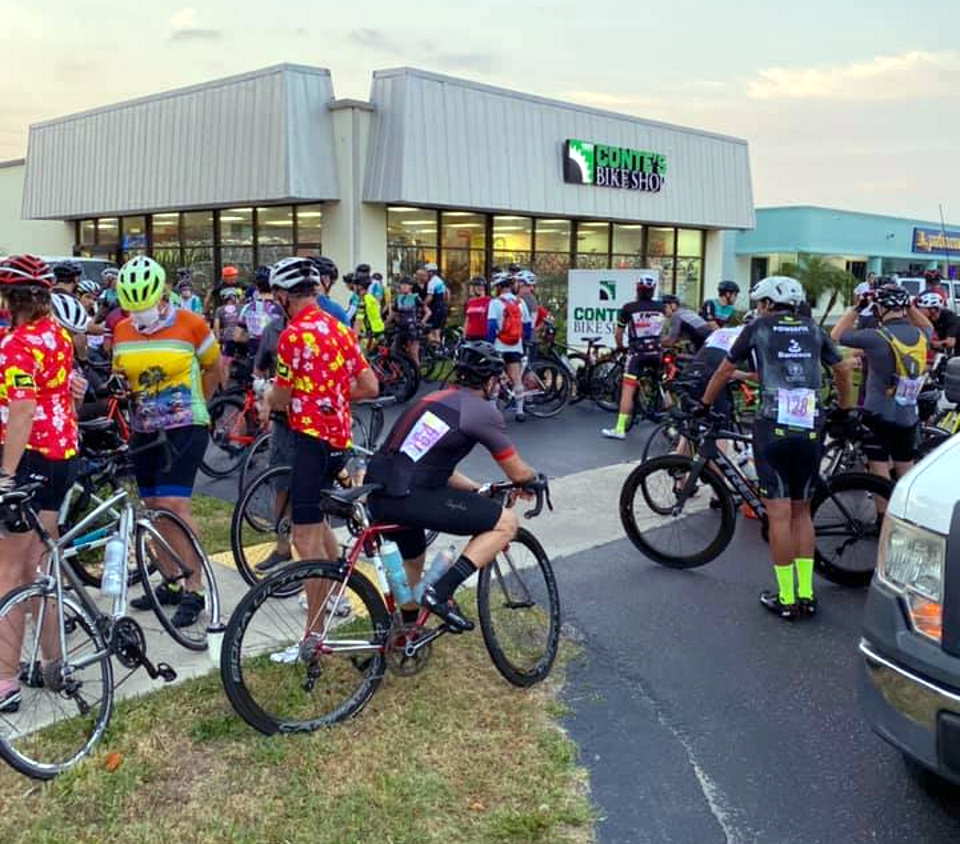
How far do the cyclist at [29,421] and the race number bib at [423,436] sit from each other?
4.98ft

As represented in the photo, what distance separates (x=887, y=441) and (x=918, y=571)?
377cm

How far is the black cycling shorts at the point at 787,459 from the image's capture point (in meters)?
5.26

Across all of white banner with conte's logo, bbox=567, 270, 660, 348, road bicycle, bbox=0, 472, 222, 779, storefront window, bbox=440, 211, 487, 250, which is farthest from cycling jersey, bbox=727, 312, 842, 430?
storefront window, bbox=440, 211, 487, 250

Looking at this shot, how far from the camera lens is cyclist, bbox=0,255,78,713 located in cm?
375

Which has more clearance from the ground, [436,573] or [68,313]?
[68,313]

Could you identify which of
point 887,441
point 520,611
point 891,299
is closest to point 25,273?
point 520,611

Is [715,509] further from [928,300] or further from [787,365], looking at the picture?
[928,300]

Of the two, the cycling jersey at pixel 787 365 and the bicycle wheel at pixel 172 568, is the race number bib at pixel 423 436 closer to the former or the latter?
the bicycle wheel at pixel 172 568

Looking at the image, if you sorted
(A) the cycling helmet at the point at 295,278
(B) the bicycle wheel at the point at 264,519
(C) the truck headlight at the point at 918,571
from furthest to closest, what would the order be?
(B) the bicycle wheel at the point at 264,519, (A) the cycling helmet at the point at 295,278, (C) the truck headlight at the point at 918,571

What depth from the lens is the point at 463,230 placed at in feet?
73.6

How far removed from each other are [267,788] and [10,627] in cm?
121

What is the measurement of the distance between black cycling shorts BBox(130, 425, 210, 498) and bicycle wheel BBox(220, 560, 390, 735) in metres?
1.37

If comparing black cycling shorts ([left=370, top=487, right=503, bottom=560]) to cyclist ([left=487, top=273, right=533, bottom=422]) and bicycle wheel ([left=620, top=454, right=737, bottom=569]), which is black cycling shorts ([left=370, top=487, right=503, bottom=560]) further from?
cyclist ([left=487, top=273, right=533, bottom=422])

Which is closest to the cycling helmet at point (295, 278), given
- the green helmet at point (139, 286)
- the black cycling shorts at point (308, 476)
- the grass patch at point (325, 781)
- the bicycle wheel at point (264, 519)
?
the green helmet at point (139, 286)
